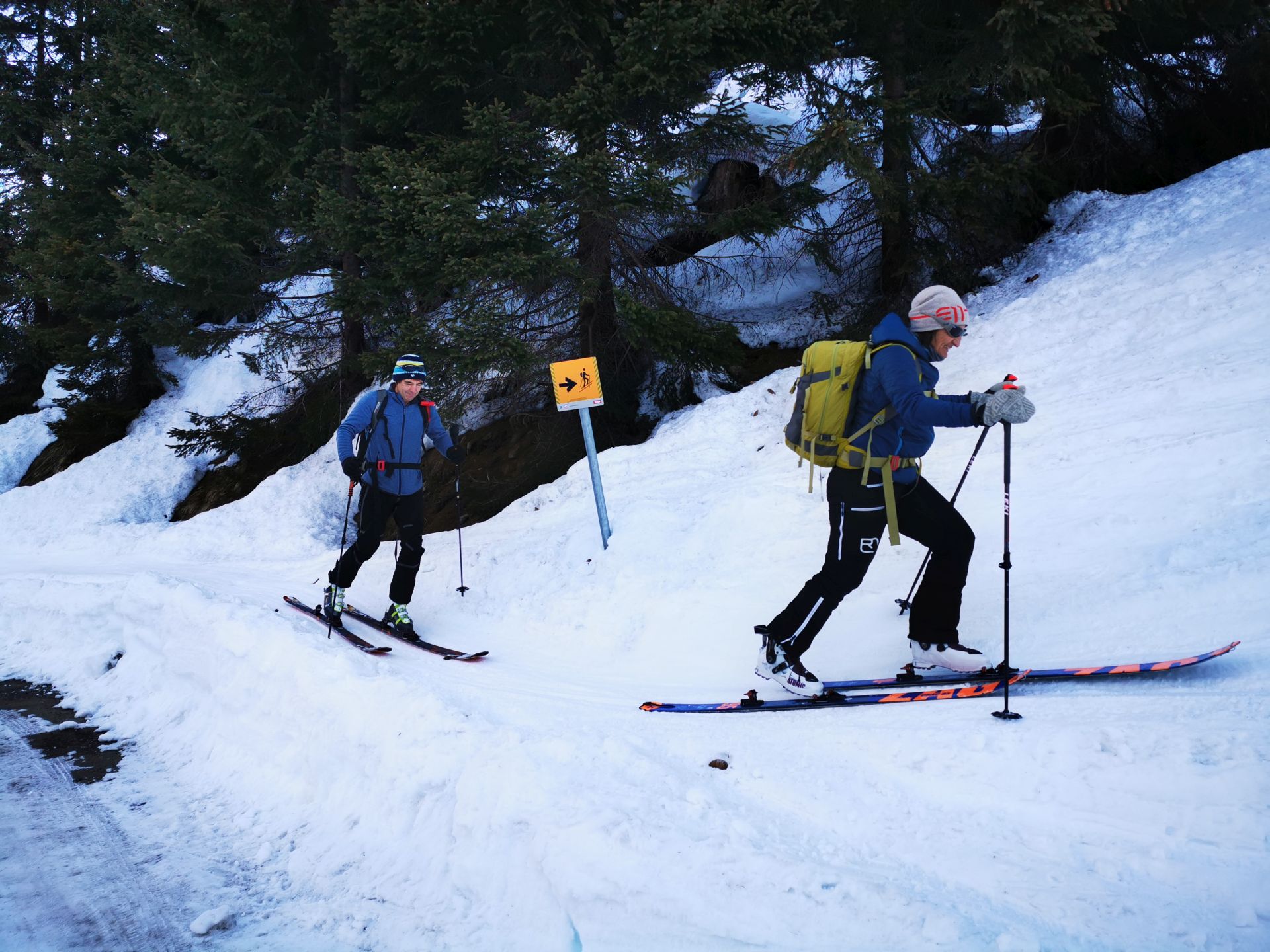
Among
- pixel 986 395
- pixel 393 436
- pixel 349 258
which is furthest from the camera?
pixel 349 258

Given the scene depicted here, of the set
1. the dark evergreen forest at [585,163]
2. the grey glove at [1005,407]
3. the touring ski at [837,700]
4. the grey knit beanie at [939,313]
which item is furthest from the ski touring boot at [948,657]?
the dark evergreen forest at [585,163]

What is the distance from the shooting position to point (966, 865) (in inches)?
109

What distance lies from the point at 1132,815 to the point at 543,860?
2.23 meters

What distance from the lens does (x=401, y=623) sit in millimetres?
7074

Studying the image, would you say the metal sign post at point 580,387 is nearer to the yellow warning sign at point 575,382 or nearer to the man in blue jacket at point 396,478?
the yellow warning sign at point 575,382

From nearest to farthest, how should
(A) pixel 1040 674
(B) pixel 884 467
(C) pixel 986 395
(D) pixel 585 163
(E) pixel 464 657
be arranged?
(C) pixel 986 395 → (A) pixel 1040 674 → (B) pixel 884 467 → (E) pixel 464 657 → (D) pixel 585 163

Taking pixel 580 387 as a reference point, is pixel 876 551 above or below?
below

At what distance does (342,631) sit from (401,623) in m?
0.55

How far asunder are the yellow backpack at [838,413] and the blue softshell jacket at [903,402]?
0.04m

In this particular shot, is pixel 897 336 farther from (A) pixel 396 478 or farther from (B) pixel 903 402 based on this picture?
(A) pixel 396 478

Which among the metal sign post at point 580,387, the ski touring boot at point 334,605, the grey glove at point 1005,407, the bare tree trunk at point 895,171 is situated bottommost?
the ski touring boot at point 334,605

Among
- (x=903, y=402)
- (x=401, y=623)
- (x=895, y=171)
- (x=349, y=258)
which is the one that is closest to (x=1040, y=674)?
(x=903, y=402)

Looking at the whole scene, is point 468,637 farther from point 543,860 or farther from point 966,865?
point 966,865

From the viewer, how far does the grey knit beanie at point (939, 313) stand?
419 centimetres
